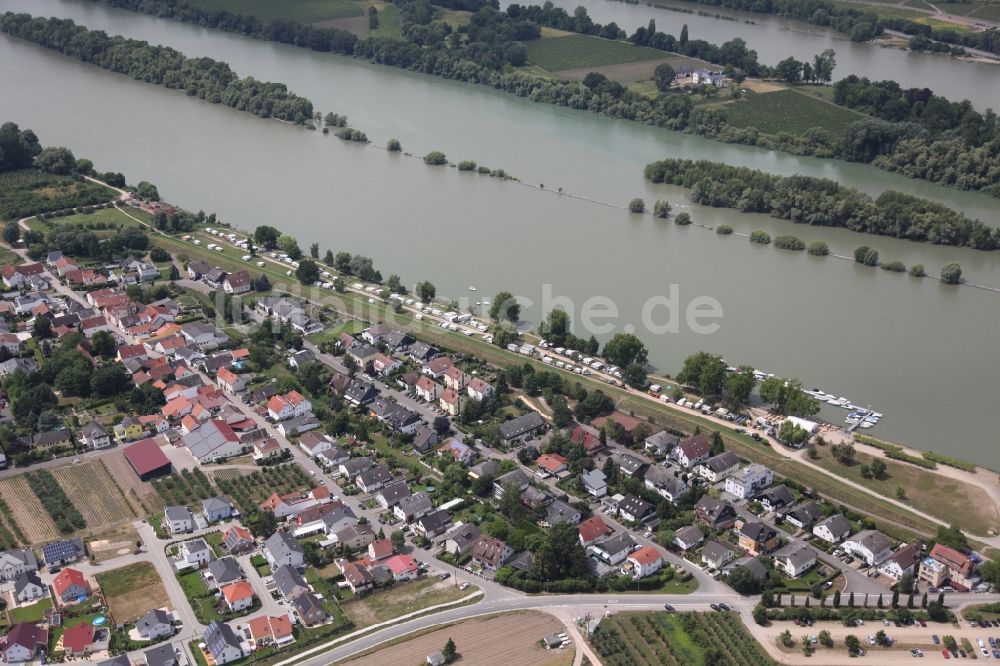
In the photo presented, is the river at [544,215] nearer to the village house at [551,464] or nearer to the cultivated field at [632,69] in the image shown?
the cultivated field at [632,69]

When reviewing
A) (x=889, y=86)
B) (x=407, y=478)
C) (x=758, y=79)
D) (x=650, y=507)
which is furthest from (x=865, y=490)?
(x=758, y=79)

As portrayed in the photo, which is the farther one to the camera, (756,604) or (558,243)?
(558,243)

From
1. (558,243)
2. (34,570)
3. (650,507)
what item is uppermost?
(558,243)

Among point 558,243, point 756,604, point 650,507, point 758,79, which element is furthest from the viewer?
point 758,79

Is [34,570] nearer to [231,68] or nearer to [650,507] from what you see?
[650,507]

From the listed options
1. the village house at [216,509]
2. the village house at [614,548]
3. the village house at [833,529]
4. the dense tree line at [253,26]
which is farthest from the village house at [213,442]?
the dense tree line at [253,26]

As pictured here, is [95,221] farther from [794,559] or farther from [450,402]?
[794,559]
